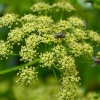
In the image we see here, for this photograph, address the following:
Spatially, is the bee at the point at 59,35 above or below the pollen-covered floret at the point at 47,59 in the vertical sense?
above

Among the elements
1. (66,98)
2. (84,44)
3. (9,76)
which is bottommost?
(66,98)

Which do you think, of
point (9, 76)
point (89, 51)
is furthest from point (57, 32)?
point (9, 76)

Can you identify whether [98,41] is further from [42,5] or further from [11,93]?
[11,93]

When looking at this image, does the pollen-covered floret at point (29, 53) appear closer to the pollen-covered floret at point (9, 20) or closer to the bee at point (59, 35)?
the bee at point (59, 35)

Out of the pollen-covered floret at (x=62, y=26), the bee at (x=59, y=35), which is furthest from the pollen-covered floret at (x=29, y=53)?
the pollen-covered floret at (x=62, y=26)

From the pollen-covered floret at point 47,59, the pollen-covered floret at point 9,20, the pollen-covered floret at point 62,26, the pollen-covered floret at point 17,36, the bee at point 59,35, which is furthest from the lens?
the pollen-covered floret at point 9,20

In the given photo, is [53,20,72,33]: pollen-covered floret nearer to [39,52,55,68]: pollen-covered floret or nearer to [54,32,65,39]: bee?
[54,32,65,39]: bee

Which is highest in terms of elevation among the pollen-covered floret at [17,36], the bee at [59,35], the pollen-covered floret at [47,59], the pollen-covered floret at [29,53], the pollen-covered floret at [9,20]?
the pollen-covered floret at [9,20]

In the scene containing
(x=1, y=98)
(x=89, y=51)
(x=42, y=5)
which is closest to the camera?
(x=89, y=51)

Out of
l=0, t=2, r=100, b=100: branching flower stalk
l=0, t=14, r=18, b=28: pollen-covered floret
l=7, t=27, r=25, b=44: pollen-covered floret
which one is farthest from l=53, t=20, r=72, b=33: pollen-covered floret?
l=0, t=14, r=18, b=28: pollen-covered floret
